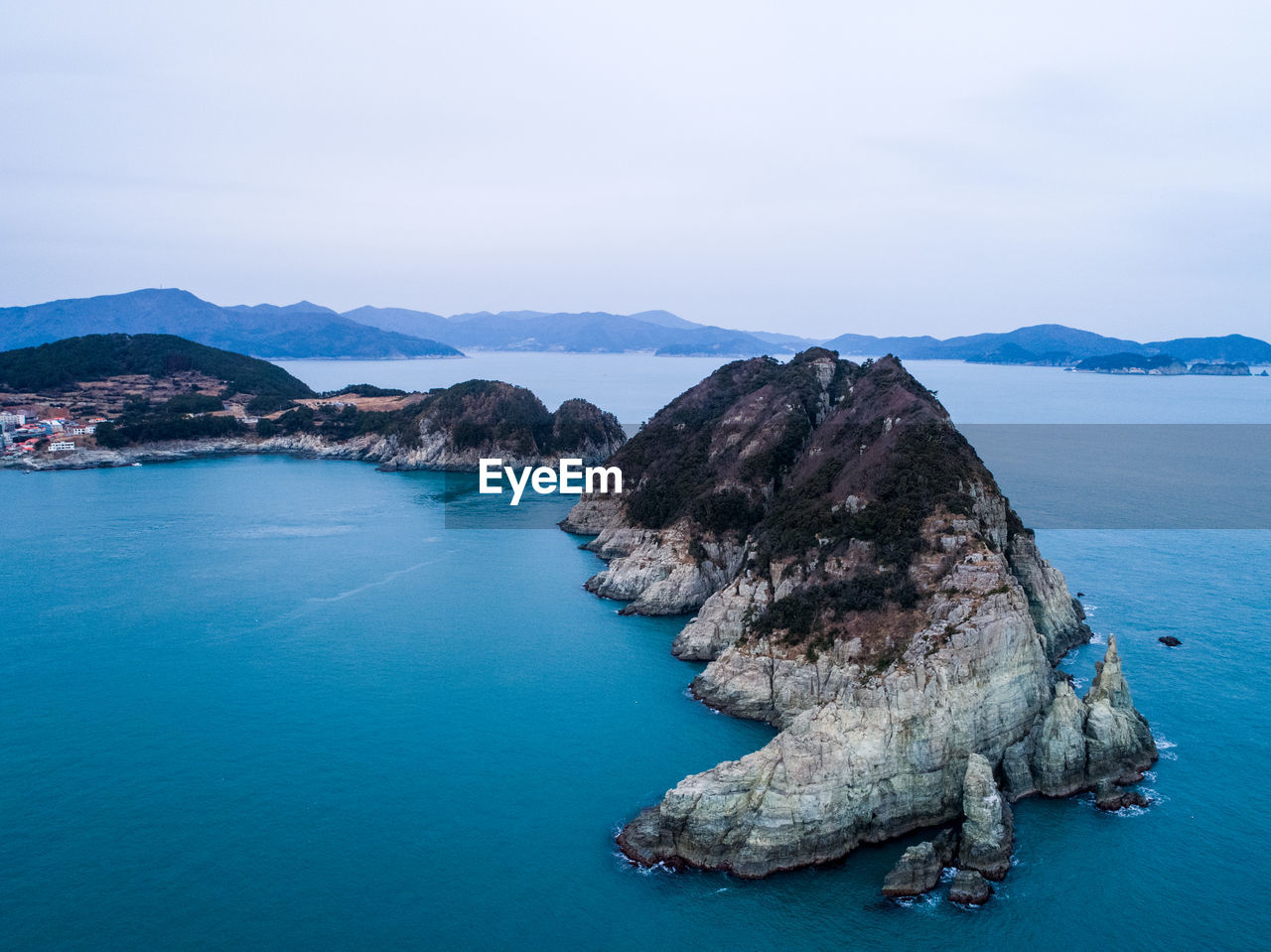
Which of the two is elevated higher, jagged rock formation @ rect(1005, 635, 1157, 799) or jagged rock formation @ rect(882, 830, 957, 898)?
jagged rock formation @ rect(1005, 635, 1157, 799)

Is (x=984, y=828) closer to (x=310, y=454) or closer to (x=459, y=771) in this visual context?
(x=459, y=771)

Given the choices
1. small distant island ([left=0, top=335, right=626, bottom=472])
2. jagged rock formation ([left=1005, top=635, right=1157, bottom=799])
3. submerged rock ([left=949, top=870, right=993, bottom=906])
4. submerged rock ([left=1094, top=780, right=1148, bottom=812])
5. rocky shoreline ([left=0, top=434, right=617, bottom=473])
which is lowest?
submerged rock ([left=949, top=870, right=993, bottom=906])

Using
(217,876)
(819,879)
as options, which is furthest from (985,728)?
(217,876)

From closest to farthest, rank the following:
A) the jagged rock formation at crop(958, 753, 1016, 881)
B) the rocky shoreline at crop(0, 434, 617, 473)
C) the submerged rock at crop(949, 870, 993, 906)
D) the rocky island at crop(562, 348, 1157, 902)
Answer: the submerged rock at crop(949, 870, 993, 906), the jagged rock formation at crop(958, 753, 1016, 881), the rocky island at crop(562, 348, 1157, 902), the rocky shoreline at crop(0, 434, 617, 473)

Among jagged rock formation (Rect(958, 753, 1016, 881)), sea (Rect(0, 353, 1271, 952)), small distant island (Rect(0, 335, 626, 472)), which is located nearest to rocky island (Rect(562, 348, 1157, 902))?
jagged rock formation (Rect(958, 753, 1016, 881))

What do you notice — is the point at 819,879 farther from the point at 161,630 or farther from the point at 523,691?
the point at 161,630

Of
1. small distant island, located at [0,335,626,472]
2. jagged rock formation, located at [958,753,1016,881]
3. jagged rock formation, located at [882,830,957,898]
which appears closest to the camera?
jagged rock formation, located at [882,830,957,898]

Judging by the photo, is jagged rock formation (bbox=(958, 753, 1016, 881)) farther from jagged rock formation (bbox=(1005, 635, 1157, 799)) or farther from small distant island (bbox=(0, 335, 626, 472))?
small distant island (bbox=(0, 335, 626, 472))
